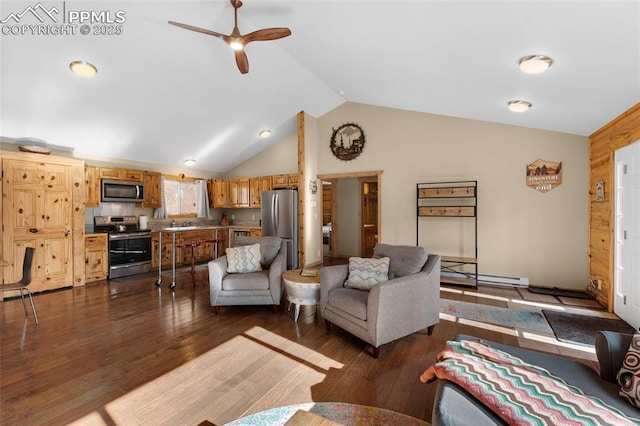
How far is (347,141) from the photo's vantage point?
612cm

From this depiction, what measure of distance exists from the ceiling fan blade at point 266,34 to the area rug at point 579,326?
411cm

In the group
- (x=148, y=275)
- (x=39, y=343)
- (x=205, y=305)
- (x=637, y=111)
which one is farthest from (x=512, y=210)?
(x=148, y=275)

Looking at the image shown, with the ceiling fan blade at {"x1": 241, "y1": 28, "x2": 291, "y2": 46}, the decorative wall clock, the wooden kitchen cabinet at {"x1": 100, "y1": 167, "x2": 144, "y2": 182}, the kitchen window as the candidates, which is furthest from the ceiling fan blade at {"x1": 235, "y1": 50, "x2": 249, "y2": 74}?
the kitchen window

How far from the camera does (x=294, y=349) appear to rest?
2.64 m

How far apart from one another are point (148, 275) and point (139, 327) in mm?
2751

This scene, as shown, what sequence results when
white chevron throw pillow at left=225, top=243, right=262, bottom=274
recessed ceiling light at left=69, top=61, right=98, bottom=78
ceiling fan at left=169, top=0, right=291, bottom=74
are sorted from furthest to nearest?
white chevron throw pillow at left=225, top=243, right=262, bottom=274 < recessed ceiling light at left=69, top=61, right=98, bottom=78 < ceiling fan at left=169, top=0, right=291, bottom=74

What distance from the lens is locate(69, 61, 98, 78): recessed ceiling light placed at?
3350 mm

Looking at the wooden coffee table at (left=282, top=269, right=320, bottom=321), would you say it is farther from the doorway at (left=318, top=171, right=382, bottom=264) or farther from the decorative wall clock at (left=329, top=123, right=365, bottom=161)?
the doorway at (left=318, top=171, right=382, bottom=264)

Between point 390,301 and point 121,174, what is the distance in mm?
5675

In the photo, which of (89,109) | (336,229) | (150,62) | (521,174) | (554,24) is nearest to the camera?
(554,24)

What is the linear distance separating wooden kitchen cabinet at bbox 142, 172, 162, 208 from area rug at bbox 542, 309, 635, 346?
23.0 ft

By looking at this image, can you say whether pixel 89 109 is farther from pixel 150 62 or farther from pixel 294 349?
pixel 294 349

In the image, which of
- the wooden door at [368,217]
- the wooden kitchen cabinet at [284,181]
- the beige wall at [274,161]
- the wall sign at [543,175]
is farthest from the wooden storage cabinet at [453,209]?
the beige wall at [274,161]

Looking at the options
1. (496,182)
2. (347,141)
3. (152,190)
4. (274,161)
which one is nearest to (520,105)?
(496,182)
